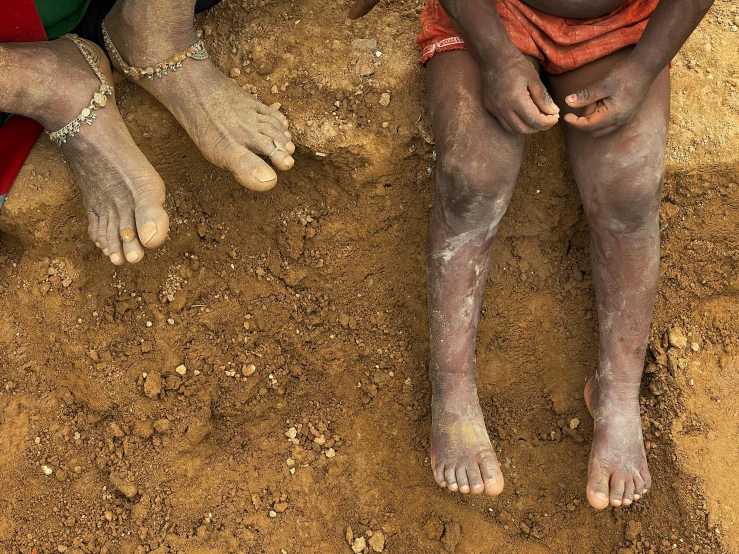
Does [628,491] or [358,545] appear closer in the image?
[628,491]

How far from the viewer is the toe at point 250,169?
5.62ft

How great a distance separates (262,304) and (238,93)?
0.54 meters

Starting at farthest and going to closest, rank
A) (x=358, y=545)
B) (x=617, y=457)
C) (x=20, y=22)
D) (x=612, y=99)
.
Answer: (x=358, y=545), (x=617, y=457), (x=20, y=22), (x=612, y=99)

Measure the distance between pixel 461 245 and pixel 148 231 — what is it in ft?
2.27

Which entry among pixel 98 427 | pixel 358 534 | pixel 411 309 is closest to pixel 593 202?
pixel 411 309

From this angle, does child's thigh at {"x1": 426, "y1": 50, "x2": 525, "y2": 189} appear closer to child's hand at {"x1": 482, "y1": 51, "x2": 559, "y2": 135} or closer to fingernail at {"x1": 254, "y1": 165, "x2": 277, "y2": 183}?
child's hand at {"x1": 482, "y1": 51, "x2": 559, "y2": 135}

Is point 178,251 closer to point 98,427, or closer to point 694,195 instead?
point 98,427

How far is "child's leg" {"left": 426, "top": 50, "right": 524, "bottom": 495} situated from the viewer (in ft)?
5.34

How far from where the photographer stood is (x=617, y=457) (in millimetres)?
1763

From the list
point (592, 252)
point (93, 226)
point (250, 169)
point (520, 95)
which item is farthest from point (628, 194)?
point (93, 226)

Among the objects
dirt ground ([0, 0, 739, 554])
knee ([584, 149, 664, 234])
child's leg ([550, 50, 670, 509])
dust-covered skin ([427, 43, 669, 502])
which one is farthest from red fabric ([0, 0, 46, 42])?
knee ([584, 149, 664, 234])

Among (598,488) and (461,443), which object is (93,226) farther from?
(598,488)

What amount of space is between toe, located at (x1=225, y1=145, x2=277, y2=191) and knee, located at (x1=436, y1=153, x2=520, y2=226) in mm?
380

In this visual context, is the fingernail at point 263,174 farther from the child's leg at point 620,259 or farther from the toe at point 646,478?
the toe at point 646,478
